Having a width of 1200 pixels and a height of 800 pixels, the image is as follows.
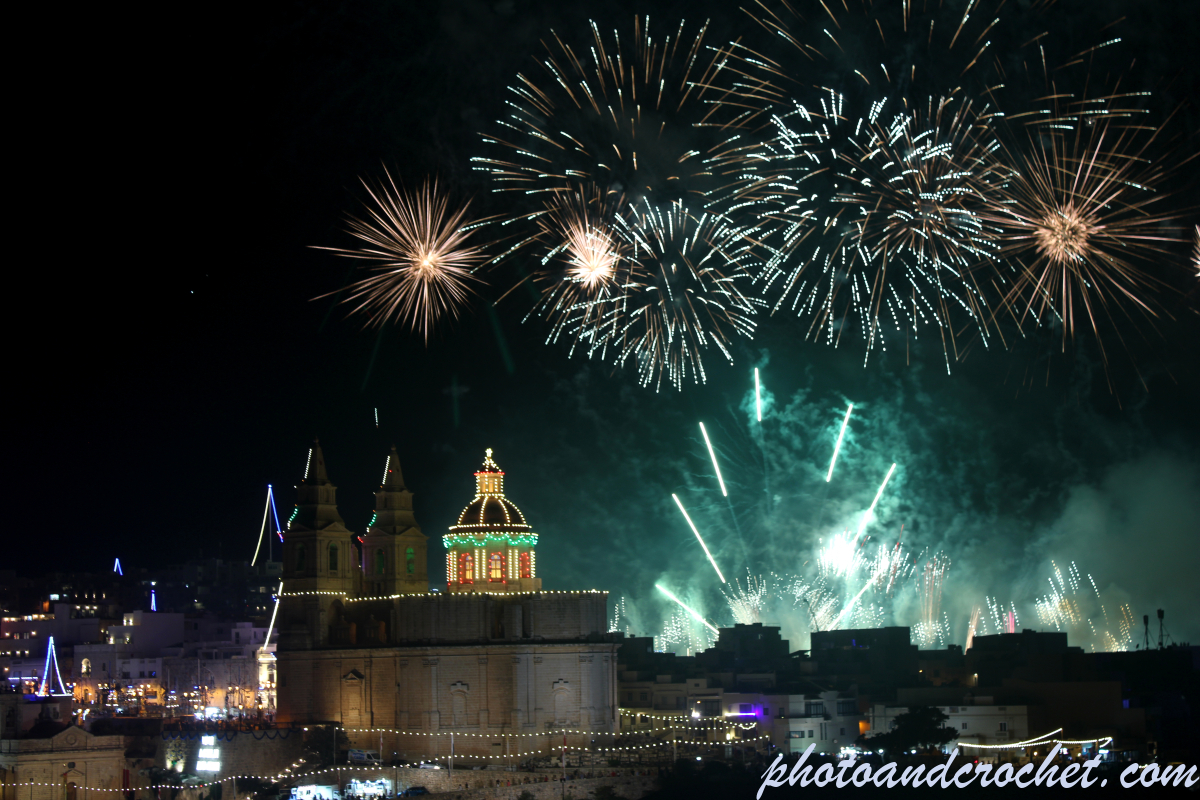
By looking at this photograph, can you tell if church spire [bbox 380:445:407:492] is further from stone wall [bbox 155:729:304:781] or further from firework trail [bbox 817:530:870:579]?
firework trail [bbox 817:530:870:579]

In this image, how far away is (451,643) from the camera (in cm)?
6028

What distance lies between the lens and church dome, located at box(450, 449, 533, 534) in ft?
206

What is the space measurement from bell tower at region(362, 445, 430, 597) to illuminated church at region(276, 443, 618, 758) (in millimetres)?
1433

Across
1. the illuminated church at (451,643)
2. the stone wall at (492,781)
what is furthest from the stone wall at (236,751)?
the illuminated church at (451,643)

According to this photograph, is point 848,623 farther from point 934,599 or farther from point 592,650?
point 592,650

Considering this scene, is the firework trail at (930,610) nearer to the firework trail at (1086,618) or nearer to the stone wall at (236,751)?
the firework trail at (1086,618)

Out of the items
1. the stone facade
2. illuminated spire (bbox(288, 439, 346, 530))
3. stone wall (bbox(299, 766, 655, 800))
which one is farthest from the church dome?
the stone facade

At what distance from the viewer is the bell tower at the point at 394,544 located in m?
66.7

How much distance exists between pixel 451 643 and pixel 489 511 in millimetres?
6406

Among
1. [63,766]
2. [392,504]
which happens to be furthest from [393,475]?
[63,766]

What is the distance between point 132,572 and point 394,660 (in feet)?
211

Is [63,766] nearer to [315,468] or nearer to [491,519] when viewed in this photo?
[315,468]

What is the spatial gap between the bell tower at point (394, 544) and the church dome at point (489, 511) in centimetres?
438

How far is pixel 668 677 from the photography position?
230 feet
